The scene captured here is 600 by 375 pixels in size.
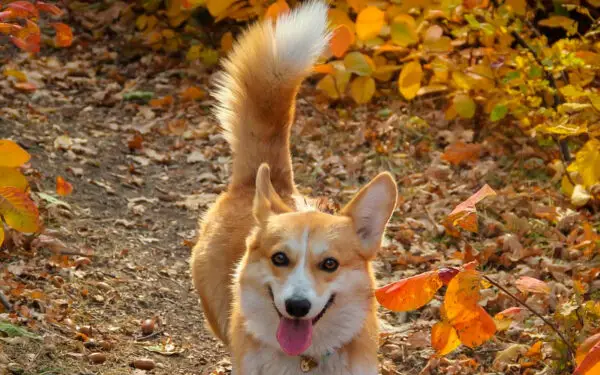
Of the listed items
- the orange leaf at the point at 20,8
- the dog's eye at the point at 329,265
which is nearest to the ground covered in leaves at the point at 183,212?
the dog's eye at the point at 329,265

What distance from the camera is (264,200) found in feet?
11.2

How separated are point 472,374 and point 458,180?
2101mm

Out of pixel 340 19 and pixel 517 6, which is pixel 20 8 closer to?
pixel 340 19

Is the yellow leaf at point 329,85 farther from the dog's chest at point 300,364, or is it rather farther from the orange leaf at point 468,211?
the orange leaf at point 468,211

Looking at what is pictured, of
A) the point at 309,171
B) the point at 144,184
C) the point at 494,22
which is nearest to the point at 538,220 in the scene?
the point at 494,22

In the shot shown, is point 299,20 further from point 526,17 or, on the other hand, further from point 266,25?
point 526,17

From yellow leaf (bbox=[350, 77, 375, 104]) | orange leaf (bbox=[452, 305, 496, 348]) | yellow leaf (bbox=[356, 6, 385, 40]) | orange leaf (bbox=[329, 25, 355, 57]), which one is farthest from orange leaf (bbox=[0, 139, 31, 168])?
yellow leaf (bbox=[350, 77, 375, 104])

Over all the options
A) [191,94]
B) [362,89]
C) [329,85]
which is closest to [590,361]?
[362,89]

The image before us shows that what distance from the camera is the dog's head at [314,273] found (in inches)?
120

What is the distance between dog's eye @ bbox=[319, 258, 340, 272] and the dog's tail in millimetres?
878

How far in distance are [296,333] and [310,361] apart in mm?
160

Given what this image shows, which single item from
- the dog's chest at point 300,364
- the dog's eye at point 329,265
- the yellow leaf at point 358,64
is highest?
the dog's eye at point 329,265

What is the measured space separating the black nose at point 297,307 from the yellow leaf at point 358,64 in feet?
11.2

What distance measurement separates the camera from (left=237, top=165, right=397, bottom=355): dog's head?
3055 mm
